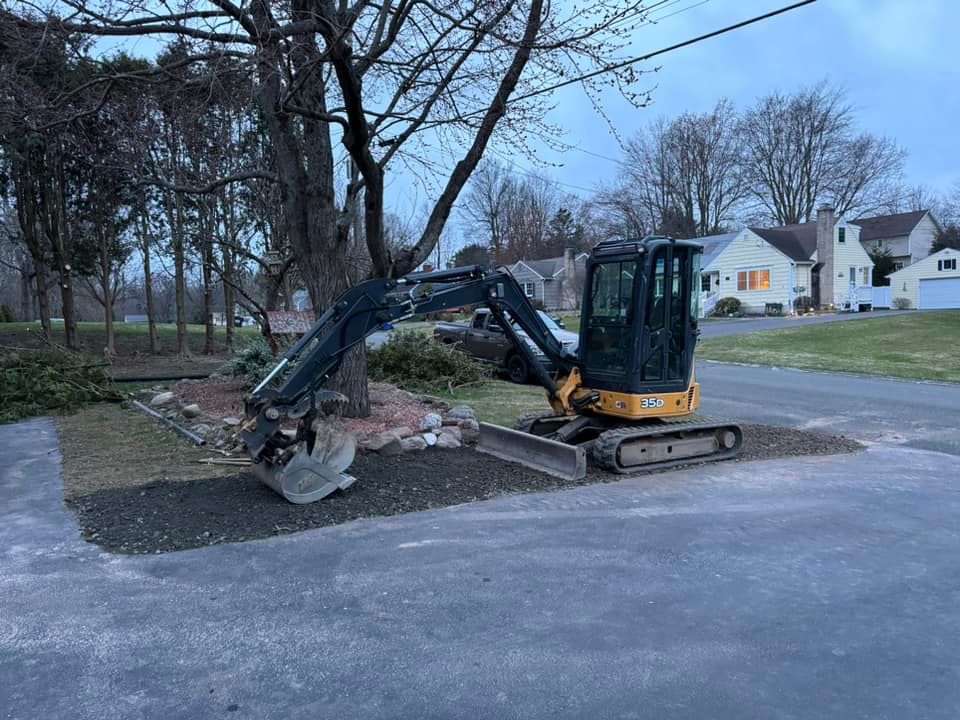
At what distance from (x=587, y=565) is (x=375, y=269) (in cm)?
591

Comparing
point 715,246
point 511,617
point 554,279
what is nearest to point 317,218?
point 511,617

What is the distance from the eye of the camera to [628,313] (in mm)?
8555

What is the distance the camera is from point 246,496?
23.4 ft

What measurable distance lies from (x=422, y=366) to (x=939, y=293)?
41.5 metres

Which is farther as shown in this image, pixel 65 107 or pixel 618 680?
pixel 65 107

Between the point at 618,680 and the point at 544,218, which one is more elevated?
the point at 544,218

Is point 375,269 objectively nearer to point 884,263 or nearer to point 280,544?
point 280,544

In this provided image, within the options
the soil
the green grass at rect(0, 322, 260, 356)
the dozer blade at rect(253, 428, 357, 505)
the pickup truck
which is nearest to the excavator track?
the dozer blade at rect(253, 428, 357, 505)

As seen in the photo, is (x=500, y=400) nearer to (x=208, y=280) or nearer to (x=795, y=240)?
(x=208, y=280)

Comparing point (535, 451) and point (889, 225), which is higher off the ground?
point (889, 225)

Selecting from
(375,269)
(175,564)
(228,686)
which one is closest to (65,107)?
(375,269)

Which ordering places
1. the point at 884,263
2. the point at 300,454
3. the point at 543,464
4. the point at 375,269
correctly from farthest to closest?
the point at 884,263
the point at 375,269
the point at 543,464
the point at 300,454

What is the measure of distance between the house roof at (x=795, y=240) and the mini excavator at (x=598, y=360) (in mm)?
38485

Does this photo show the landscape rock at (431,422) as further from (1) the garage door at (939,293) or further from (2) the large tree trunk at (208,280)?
(1) the garage door at (939,293)
